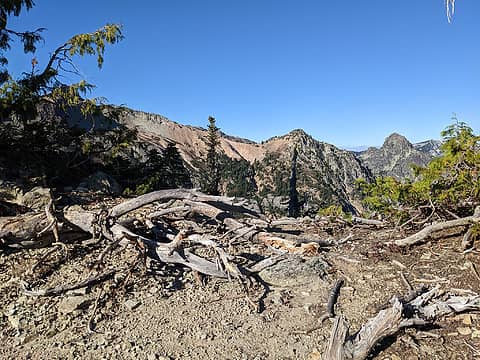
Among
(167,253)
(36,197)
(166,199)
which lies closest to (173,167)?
(36,197)

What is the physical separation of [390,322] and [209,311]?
2430 mm

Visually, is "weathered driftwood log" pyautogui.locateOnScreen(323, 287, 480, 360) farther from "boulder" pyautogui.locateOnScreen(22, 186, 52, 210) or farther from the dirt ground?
"boulder" pyautogui.locateOnScreen(22, 186, 52, 210)

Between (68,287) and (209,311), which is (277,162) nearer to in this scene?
(209,311)

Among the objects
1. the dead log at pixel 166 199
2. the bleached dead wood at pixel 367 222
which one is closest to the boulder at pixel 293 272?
the dead log at pixel 166 199

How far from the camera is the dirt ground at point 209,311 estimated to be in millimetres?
4062

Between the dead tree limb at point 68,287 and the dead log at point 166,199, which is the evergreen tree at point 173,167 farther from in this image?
the dead tree limb at point 68,287

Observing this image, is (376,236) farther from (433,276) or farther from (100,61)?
(100,61)

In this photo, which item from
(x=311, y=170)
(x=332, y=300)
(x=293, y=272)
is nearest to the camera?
(x=332, y=300)

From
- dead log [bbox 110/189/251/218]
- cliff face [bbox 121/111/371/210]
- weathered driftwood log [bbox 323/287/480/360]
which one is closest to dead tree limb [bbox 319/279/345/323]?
weathered driftwood log [bbox 323/287/480/360]

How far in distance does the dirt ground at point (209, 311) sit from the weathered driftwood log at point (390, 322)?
0.54 feet

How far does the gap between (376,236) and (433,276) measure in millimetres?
2277

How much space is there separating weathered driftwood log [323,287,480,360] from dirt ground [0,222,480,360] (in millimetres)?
166

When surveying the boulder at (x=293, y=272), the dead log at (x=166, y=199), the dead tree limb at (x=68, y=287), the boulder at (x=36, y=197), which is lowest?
the boulder at (x=293, y=272)

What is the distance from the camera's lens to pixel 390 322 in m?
3.97
